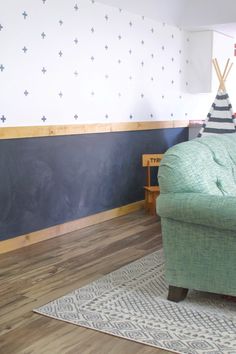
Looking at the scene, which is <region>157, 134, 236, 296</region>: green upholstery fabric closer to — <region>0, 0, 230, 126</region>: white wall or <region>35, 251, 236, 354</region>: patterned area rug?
<region>35, 251, 236, 354</region>: patterned area rug

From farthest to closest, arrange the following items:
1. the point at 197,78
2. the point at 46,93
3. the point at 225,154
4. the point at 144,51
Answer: the point at 197,78, the point at 144,51, the point at 46,93, the point at 225,154

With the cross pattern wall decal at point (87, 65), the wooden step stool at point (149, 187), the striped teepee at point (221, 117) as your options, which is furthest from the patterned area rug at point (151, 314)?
the striped teepee at point (221, 117)

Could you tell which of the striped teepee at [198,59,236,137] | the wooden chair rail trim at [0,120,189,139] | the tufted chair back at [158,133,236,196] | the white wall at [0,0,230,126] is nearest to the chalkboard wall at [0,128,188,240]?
the wooden chair rail trim at [0,120,189,139]

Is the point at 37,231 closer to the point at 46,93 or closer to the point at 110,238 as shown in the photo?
the point at 110,238

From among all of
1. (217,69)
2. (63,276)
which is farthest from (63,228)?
(217,69)

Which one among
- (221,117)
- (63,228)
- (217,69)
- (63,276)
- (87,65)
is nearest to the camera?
(63,276)

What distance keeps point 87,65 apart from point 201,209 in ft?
7.11

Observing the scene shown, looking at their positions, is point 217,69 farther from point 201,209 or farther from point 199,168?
point 201,209

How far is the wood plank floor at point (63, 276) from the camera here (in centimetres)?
214

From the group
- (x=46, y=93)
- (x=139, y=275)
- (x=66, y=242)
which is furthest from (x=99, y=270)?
(x=46, y=93)

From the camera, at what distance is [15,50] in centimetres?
343

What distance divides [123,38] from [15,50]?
1.37 meters

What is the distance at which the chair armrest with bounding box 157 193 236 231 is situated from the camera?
7.58 ft

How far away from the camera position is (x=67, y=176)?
157 inches
